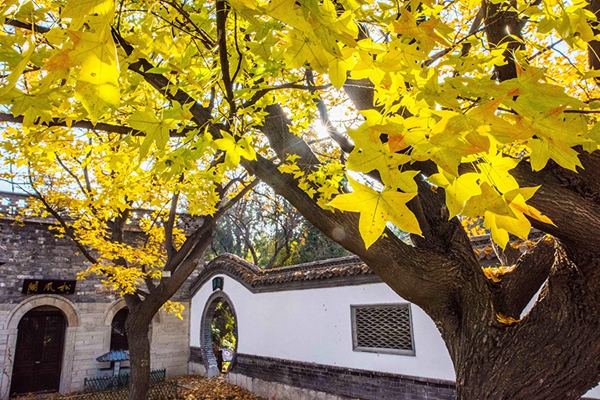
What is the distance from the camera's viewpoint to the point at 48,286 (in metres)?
10.1

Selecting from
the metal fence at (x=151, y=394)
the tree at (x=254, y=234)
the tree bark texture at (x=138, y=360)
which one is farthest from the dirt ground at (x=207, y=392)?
the tree at (x=254, y=234)

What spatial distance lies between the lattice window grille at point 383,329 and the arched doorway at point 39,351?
831 cm

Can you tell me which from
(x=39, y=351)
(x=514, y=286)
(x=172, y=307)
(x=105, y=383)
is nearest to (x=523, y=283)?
(x=514, y=286)

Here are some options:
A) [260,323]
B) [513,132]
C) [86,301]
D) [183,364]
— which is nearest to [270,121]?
[513,132]

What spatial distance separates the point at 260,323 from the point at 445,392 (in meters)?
5.23

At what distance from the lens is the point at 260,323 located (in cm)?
984

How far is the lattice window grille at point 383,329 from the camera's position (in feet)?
21.6

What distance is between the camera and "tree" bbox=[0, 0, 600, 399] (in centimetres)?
80

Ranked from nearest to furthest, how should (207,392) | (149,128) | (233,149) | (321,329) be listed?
(149,128) → (233,149) → (321,329) → (207,392)

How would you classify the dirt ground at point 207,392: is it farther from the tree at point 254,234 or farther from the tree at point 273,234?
the tree at point 254,234

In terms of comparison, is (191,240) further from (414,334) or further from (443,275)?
(443,275)

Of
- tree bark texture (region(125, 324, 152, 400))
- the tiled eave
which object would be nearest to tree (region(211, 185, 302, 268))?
the tiled eave

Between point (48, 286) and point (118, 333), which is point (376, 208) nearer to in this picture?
point (48, 286)

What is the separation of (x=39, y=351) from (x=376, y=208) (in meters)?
12.4
